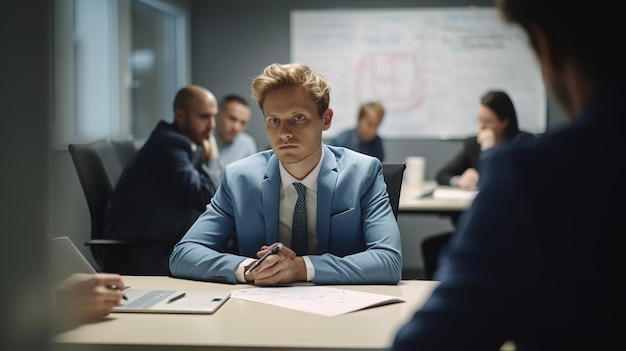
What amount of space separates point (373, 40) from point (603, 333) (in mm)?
5253

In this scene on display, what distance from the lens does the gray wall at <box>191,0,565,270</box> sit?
5.79 metres

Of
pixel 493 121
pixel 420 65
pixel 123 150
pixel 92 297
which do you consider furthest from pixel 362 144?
pixel 92 297

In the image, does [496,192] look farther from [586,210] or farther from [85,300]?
[85,300]

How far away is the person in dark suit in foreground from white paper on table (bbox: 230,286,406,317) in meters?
0.72

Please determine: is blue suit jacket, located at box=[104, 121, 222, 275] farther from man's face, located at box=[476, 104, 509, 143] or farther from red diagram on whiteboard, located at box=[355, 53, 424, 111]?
red diagram on whiteboard, located at box=[355, 53, 424, 111]

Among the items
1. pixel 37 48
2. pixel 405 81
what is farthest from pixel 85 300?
pixel 405 81

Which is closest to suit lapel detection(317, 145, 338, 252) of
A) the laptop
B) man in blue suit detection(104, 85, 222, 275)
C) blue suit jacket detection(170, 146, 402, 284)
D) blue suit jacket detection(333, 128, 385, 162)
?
blue suit jacket detection(170, 146, 402, 284)

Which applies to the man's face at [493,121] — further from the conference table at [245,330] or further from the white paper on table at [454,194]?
the conference table at [245,330]

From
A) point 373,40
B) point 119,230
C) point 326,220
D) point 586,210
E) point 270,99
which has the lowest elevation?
point 119,230

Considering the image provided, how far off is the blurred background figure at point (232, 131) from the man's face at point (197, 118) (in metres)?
1.46

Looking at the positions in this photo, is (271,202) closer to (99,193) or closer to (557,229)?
(99,193)

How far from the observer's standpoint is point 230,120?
5.06m

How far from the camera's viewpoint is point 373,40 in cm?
577

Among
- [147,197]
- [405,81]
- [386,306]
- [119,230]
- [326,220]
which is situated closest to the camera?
[386,306]
